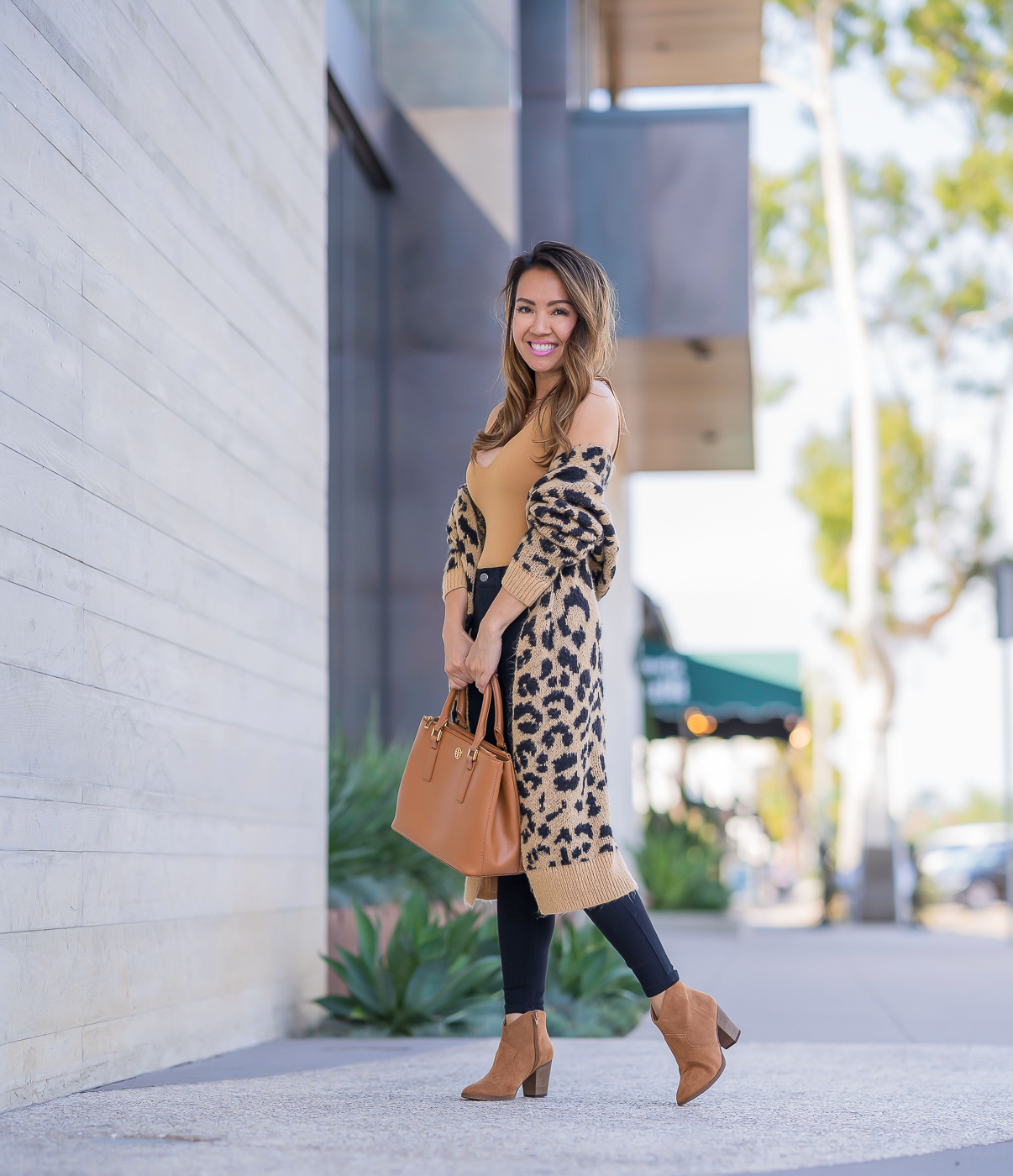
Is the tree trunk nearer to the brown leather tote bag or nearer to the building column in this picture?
the building column

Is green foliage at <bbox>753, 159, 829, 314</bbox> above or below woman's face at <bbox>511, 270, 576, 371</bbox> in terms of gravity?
above

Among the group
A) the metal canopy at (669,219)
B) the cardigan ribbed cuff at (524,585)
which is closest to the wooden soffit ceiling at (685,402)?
the metal canopy at (669,219)

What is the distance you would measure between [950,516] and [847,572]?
2497 millimetres

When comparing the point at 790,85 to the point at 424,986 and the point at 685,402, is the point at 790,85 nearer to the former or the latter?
the point at 685,402

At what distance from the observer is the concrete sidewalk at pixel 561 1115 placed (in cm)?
246

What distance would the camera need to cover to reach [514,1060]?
10.2 feet

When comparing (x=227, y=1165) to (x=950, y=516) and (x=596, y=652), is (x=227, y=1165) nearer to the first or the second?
(x=596, y=652)

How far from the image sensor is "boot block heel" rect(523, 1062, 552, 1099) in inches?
125

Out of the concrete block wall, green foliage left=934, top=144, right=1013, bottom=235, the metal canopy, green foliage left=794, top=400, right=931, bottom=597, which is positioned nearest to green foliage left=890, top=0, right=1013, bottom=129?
green foliage left=934, top=144, right=1013, bottom=235

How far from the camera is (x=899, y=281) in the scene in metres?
21.4

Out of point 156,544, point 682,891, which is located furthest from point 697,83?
point 156,544

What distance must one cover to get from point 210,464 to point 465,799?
1655 mm

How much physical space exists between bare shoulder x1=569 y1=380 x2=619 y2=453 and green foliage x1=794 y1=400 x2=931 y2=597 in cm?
1963

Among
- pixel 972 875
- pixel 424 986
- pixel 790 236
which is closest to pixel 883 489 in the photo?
pixel 790 236
